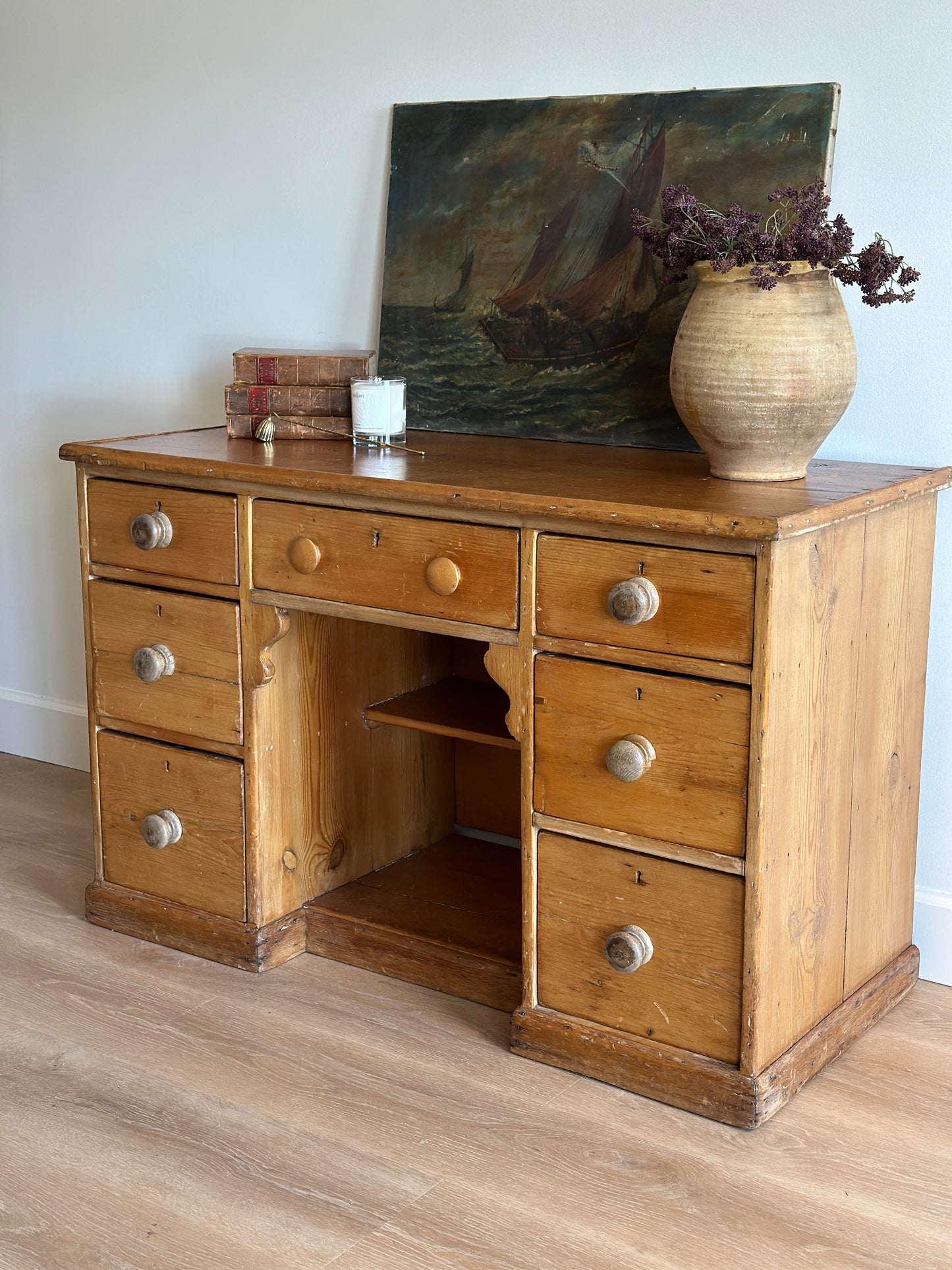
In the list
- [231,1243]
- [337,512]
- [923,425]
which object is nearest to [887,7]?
[923,425]

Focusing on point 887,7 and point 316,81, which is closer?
point 887,7

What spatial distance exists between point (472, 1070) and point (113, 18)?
2.25 meters

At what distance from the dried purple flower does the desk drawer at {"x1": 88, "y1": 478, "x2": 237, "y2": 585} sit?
2.57 ft

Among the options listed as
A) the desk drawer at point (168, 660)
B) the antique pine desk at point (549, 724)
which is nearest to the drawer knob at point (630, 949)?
the antique pine desk at point (549, 724)

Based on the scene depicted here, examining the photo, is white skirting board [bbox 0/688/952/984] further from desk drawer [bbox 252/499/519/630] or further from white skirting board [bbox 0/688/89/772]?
desk drawer [bbox 252/499/519/630]

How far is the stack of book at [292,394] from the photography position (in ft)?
7.86

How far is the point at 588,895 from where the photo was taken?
1.93 meters

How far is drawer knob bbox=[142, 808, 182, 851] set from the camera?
2.35m

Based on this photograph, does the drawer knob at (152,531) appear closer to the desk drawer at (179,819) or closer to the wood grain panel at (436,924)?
the desk drawer at (179,819)

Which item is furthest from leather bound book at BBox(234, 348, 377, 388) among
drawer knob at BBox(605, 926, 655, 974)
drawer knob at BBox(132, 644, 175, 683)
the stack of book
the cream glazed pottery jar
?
drawer knob at BBox(605, 926, 655, 974)

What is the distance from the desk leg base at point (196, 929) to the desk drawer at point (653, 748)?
64 cm

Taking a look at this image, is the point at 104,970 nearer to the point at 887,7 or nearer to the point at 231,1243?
the point at 231,1243

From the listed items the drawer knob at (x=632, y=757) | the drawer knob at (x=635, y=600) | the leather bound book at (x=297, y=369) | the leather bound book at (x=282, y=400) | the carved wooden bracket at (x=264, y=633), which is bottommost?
the drawer knob at (x=632, y=757)

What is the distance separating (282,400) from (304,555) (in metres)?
0.44
